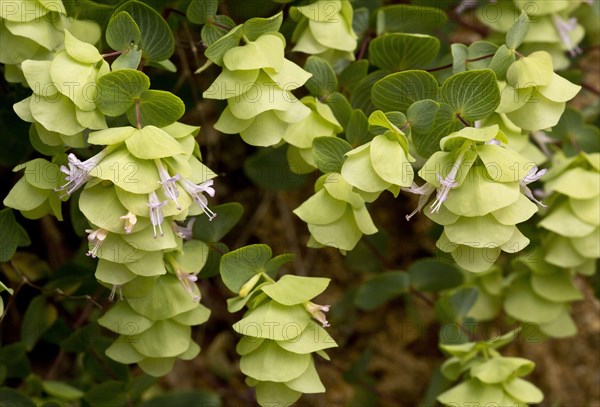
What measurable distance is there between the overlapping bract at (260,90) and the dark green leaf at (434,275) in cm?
45

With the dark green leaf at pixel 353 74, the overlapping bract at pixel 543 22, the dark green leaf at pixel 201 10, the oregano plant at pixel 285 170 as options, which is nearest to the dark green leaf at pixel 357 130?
the oregano plant at pixel 285 170

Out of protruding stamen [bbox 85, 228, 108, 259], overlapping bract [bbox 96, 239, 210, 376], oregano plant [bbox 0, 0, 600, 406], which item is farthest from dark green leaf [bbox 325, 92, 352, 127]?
protruding stamen [bbox 85, 228, 108, 259]

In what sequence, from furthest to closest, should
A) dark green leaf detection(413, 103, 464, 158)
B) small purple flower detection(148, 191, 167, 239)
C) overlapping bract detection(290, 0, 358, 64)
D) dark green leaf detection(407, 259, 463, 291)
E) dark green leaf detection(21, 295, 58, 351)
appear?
dark green leaf detection(407, 259, 463, 291), dark green leaf detection(21, 295, 58, 351), overlapping bract detection(290, 0, 358, 64), dark green leaf detection(413, 103, 464, 158), small purple flower detection(148, 191, 167, 239)

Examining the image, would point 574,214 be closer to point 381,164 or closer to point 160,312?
point 381,164

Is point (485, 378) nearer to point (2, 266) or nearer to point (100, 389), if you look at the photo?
point (100, 389)

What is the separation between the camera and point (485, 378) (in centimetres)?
98

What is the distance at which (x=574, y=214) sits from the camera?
3.30 ft

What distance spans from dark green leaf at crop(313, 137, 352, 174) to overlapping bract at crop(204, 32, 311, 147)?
0.04 metres

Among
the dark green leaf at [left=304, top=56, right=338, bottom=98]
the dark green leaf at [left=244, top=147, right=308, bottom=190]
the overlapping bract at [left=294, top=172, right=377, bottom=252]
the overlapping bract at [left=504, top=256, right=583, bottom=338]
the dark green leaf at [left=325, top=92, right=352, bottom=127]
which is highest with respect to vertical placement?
the dark green leaf at [left=304, top=56, right=338, bottom=98]

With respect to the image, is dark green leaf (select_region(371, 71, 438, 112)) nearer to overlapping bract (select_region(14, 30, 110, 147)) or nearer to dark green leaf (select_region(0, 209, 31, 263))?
overlapping bract (select_region(14, 30, 110, 147))

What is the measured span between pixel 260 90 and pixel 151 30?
0.15 m

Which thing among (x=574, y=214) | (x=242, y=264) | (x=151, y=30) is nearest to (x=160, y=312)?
(x=242, y=264)

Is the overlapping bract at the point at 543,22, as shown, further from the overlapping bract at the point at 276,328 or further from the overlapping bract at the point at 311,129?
the overlapping bract at the point at 276,328

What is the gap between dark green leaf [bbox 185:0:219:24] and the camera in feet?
2.93
